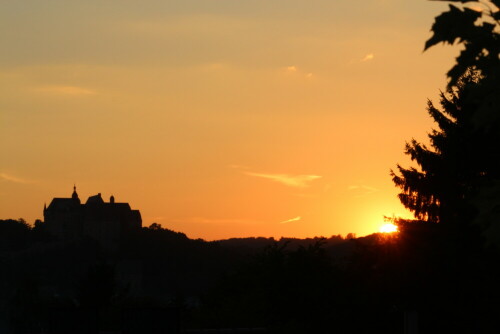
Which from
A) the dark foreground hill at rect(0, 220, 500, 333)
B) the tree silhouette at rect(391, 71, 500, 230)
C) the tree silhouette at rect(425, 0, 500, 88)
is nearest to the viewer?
the tree silhouette at rect(425, 0, 500, 88)

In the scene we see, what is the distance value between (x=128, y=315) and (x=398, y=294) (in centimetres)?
1796

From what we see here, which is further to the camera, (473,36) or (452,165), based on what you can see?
(452,165)

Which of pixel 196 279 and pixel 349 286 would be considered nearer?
pixel 349 286

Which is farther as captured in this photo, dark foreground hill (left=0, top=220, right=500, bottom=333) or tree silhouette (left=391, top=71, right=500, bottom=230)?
tree silhouette (left=391, top=71, right=500, bottom=230)

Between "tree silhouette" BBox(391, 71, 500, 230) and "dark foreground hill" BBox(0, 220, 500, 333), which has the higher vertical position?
"tree silhouette" BBox(391, 71, 500, 230)

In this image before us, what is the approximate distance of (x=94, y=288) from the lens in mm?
119875

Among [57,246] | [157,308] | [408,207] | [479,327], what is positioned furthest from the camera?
[57,246]

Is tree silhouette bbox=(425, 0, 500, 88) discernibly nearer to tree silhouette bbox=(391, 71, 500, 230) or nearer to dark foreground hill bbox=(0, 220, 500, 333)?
dark foreground hill bbox=(0, 220, 500, 333)

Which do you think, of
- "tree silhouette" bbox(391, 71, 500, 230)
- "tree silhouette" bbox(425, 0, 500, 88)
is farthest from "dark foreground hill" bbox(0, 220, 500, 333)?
"tree silhouette" bbox(425, 0, 500, 88)

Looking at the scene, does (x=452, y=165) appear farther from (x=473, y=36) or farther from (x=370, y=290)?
(x=473, y=36)

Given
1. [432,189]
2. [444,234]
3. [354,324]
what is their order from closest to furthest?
[354,324], [444,234], [432,189]

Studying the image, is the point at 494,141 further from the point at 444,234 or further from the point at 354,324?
the point at 354,324

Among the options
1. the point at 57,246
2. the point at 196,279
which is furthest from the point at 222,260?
the point at 57,246

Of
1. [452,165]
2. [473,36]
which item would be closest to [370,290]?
[452,165]
